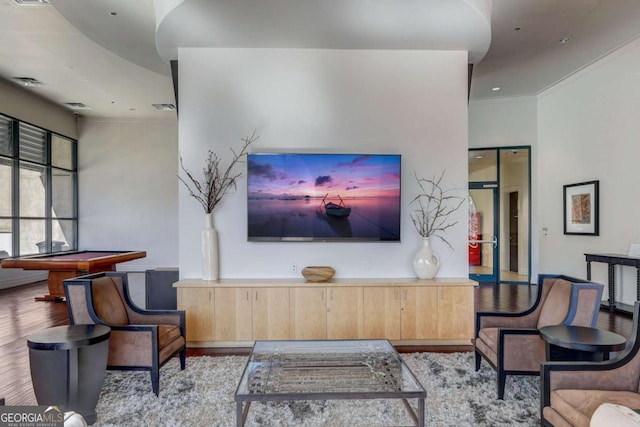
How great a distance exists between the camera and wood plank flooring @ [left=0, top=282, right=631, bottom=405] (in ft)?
10.9

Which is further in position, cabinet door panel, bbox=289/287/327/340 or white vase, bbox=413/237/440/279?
white vase, bbox=413/237/440/279

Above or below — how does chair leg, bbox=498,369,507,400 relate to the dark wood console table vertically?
below

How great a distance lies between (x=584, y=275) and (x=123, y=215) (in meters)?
10.5

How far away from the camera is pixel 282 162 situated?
4547mm

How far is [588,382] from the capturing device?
85.8 inches

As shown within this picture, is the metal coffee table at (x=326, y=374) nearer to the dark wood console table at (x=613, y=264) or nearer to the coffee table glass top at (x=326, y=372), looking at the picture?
the coffee table glass top at (x=326, y=372)

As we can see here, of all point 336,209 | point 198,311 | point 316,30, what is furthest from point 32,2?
point 336,209

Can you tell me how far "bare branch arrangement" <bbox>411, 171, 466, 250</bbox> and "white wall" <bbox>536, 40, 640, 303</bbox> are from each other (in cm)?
316

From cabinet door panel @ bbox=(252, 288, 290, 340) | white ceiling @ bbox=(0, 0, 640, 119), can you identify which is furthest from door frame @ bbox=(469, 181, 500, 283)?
cabinet door panel @ bbox=(252, 288, 290, 340)

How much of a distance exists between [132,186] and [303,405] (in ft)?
29.2

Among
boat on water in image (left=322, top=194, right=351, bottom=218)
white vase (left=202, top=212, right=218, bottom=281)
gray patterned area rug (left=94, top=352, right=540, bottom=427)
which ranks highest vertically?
boat on water in image (left=322, top=194, right=351, bottom=218)

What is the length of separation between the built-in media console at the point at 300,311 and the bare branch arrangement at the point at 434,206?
2.57ft

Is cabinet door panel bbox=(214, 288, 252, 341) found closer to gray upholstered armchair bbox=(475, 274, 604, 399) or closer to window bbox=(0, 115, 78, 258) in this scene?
gray upholstered armchair bbox=(475, 274, 604, 399)

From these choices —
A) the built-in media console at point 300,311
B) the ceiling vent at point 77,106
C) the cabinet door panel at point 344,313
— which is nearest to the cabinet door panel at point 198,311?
the built-in media console at point 300,311
